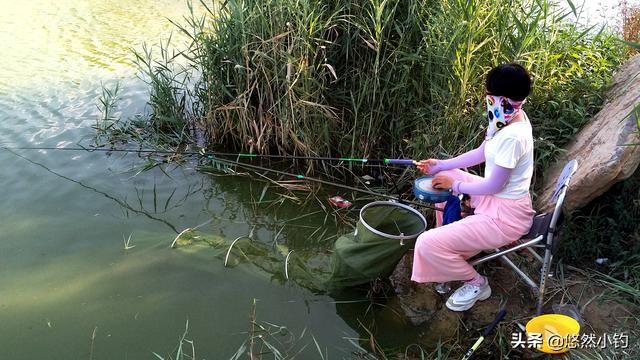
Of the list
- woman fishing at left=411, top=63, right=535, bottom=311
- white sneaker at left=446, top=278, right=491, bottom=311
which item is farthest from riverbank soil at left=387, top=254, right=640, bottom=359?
woman fishing at left=411, top=63, right=535, bottom=311

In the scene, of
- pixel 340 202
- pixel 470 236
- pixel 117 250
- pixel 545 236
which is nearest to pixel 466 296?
pixel 470 236

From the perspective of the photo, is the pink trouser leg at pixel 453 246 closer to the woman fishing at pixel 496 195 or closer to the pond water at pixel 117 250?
the woman fishing at pixel 496 195

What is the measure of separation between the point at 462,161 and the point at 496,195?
363 millimetres

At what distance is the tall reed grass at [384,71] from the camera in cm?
352

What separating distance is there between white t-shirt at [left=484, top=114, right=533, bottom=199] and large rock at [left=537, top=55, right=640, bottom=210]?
0.46 meters

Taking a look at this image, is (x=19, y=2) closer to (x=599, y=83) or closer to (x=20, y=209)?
(x=20, y=209)

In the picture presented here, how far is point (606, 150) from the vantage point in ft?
8.76

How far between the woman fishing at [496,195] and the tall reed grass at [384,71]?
90 centimetres

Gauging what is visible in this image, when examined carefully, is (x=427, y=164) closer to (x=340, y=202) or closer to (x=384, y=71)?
(x=340, y=202)

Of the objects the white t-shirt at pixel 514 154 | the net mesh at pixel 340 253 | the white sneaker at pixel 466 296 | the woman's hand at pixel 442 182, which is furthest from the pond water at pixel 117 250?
the white t-shirt at pixel 514 154

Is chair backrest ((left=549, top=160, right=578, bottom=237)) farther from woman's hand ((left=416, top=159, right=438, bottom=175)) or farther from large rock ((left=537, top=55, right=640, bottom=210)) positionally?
woman's hand ((left=416, top=159, right=438, bottom=175))

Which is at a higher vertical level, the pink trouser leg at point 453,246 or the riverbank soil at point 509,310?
the pink trouser leg at point 453,246

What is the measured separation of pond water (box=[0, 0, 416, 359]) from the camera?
2.84m

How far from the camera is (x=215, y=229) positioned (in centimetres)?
386
